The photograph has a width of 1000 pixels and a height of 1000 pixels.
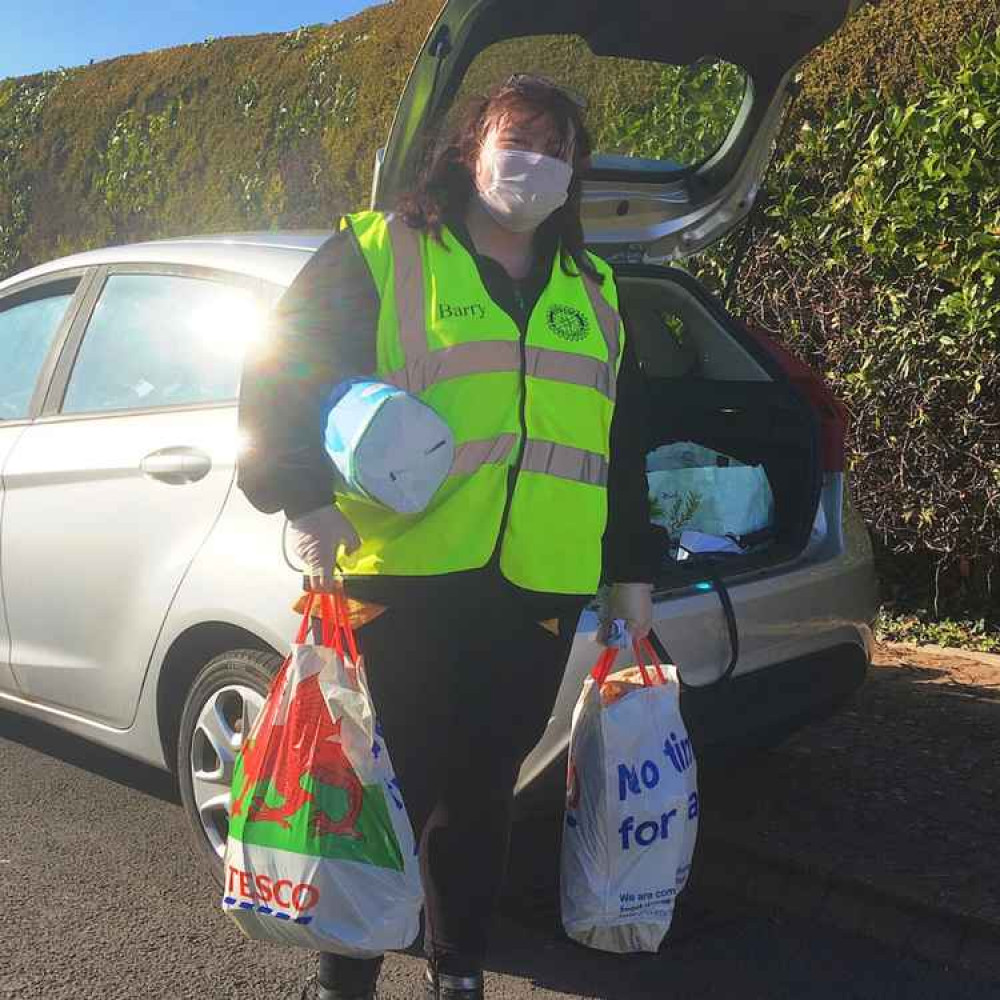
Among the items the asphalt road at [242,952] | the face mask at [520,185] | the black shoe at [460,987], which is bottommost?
the asphalt road at [242,952]

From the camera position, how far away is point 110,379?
3.56 meters

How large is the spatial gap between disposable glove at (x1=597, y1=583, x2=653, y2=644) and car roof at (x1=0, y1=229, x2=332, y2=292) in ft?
3.44

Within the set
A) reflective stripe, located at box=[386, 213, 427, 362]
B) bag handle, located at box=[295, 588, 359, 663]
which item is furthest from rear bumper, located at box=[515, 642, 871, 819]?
reflective stripe, located at box=[386, 213, 427, 362]

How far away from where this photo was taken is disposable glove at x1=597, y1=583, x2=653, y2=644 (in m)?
2.63

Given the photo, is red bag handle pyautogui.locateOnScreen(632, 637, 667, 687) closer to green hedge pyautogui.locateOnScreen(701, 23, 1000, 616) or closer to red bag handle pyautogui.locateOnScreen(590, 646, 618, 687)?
red bag handle pyautogui.locateOnScreen(590, 646, 618, 687)

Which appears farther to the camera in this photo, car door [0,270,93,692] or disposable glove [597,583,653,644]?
car door [0,270,93,692]

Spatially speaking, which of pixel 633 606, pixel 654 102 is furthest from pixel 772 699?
pixel 654 102

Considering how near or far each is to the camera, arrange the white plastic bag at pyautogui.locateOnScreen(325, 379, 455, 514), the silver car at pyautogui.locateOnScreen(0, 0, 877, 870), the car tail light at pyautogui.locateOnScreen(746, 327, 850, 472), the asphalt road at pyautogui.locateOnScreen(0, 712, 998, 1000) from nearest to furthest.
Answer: the white plastic bag at pyautogui.locateOnScreen(325, 379, 455, 514) → the asphalt road at pyautogui.locateOnScreen(0, 712, 998, 1000) → the silver car at pyautogui.locateOnScreen(0, 0, 877, 870) → the car tail light at pyautogui.locateOnScreen(746, 327, 850, 472)

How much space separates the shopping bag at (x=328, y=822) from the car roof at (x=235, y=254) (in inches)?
44.2

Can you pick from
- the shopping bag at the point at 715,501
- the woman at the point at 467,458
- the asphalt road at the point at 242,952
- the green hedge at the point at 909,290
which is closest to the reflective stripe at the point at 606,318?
the woman at the point at 467,458

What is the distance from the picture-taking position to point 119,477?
10.9 feet

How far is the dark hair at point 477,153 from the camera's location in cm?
234

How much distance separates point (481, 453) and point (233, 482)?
3.11 feet

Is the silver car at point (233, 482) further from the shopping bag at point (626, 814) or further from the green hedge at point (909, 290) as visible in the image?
the green hedge at point (909, 290)
